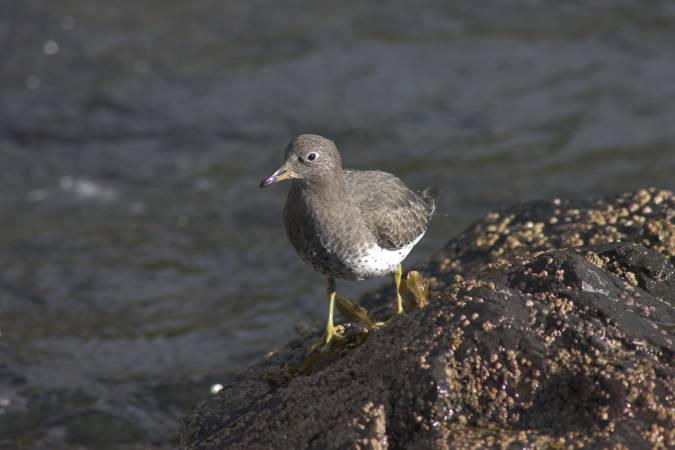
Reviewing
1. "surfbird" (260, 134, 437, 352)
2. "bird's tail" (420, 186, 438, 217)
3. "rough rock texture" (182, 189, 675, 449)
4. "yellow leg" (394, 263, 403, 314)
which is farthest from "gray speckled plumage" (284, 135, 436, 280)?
"rough rock texture" (182, 189, 675, 449)

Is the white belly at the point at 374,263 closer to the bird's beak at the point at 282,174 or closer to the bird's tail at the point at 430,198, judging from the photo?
the bird's beak at the point at 282,174

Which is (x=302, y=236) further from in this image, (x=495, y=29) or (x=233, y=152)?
(x=495, y=29)

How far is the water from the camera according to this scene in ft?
26.2

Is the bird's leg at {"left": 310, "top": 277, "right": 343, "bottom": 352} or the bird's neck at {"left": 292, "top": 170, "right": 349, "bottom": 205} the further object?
the bird's neck at {"left": 292, "top": 170, "right": 349, "bottom": 205}

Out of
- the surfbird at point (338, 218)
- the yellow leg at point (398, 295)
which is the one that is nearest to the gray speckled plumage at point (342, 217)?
the surfbird at point (338, 218)

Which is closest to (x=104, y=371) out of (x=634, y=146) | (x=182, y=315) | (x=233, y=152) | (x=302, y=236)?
(x=182, y=315)

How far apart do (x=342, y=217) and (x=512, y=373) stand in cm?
185

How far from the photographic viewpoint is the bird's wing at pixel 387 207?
5508 millimetres

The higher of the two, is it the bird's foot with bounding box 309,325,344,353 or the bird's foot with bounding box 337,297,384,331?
the bird's foot with bounding box 337,297,384,331

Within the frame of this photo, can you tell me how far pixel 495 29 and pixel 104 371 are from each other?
7873 mm

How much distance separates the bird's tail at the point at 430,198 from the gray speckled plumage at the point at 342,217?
0.46 metres

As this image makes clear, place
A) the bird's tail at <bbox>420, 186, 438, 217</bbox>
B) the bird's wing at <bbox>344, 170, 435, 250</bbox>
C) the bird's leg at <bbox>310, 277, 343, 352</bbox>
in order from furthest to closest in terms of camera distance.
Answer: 1. the bird's tail at <bbox>420, 186, 438, 217</bbox>
2. the bird's wing at <bbox>344, 170, 435, 250</bbox>
3. the bird's leg at <bbox>310, 277, 343, 352</bbox>

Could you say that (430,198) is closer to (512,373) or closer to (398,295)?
(398,295)

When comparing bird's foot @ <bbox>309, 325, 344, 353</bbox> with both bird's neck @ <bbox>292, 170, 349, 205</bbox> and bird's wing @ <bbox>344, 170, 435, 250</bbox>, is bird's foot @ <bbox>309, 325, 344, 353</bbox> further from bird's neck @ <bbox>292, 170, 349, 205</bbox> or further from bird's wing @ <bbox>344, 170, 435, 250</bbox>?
bird's neck @ <bbox>292, 170, 349, 205</bbox>
